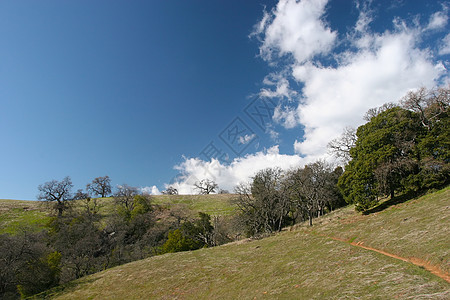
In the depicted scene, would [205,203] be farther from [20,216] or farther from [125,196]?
[20,216]

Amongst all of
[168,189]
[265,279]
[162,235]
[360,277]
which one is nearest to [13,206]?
[162,235]

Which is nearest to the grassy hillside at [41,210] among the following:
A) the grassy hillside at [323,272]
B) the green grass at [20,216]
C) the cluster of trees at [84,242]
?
the green grass at [20,216]

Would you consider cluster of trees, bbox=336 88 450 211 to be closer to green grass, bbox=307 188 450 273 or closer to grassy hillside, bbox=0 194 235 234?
green grass, bbox=307 188 450 273

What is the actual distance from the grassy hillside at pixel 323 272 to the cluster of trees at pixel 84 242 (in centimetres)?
536

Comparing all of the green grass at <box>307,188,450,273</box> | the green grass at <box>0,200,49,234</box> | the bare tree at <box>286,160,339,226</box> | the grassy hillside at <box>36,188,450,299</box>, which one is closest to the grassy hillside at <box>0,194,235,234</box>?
the green grass at <box>0,200,49,234</box>

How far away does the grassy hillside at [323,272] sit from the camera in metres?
8.93

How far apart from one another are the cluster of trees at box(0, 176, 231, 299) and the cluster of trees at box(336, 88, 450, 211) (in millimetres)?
29934

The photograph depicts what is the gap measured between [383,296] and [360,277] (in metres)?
2.50

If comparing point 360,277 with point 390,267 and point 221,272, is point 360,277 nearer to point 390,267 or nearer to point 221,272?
point 390,267

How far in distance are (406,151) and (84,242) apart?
53.2 metres

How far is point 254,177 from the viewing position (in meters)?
47.8

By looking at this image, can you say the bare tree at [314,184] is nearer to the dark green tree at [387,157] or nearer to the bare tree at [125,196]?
the dark green tree at [387,157]

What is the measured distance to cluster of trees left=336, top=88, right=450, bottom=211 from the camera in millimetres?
22656

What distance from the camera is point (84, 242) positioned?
37.8 meters
